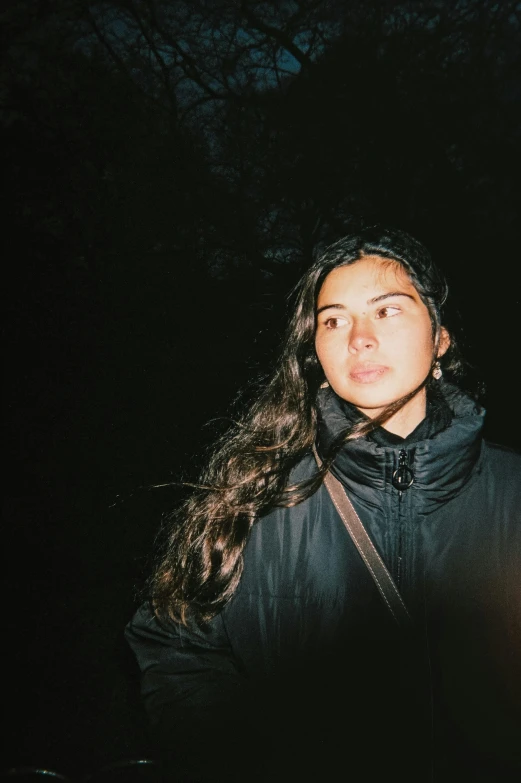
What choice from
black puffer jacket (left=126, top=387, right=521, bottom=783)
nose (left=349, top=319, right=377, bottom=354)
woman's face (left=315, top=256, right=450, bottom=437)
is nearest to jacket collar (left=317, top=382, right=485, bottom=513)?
black puffer jacket (left=126, top=387, right=521, bottom=783)

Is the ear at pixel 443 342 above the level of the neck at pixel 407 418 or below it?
above

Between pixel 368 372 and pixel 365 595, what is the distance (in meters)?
0.69

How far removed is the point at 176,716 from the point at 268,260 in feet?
20.6

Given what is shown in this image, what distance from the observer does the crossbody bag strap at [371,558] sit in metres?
1.33

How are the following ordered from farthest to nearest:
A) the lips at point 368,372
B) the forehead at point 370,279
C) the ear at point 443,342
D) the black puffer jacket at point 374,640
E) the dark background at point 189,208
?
the dark background at point 189,208, the ear at point 443,342, the forehead at point 370,279, the lips at point 368,372, the black puffer jacket at point 374,640

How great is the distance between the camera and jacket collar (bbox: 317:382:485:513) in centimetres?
133

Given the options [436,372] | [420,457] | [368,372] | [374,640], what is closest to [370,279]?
[368,372]

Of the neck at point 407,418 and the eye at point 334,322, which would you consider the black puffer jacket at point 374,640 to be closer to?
the neck at point 407,418

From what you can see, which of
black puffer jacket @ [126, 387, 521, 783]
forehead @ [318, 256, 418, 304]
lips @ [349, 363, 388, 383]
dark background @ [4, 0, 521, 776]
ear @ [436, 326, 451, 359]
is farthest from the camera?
dark background @ [4, 0, 521, 776]

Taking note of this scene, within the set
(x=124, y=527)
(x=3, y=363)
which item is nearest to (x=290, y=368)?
(x=124, y=527)

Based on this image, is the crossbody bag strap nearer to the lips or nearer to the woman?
the woman

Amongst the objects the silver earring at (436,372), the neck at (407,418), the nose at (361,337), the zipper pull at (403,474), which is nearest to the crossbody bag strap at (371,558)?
the zipper pull at (403,474)

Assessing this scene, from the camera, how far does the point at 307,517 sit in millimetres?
1479

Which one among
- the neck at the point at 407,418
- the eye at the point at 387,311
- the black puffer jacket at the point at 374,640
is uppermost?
the eye at the point at 387,311
